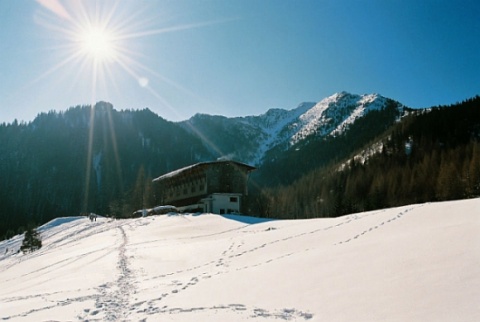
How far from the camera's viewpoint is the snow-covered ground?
7.71 m

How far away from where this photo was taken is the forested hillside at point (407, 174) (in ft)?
278

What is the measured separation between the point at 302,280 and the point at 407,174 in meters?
108

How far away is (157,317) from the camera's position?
8.93 meters

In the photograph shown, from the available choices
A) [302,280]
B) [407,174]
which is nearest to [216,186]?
[302,280]

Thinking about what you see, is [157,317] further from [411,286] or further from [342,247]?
[342,247]

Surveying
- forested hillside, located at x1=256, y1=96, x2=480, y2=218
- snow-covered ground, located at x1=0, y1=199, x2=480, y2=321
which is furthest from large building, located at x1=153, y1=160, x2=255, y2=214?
forested hillside, located at x1=256, y1=96, x2=480, y2=218

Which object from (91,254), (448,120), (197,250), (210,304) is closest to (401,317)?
(210,304)

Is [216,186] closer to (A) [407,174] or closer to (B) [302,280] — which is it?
(B) [302,280]

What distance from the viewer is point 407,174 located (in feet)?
353

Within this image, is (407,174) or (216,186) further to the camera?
(407,174)

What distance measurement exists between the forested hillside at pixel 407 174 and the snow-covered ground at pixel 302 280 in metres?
71.0

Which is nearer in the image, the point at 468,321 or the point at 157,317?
the point at 468,321

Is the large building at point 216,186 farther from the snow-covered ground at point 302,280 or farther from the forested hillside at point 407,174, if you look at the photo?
the forested hillside at point 407,174

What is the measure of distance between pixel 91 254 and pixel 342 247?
643 inches
